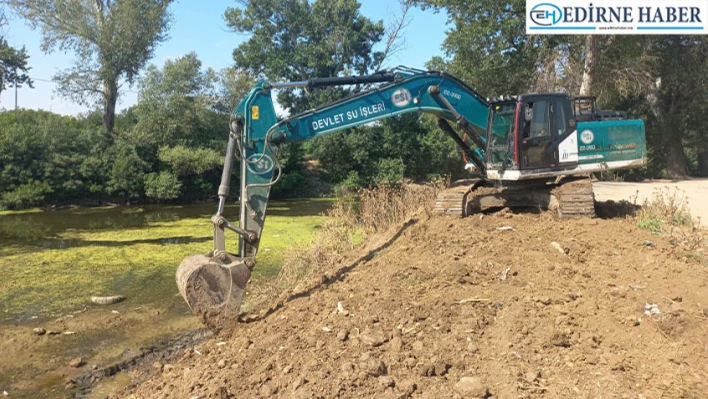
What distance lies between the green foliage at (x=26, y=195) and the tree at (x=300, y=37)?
13608mm

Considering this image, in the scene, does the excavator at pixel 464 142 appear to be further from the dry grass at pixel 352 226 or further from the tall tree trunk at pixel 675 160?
the tall tree trunk at pixel 675 160

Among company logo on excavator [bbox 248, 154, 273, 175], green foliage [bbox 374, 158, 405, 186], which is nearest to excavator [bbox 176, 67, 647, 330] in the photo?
company logo on excavator [bbox 248, 154, 273, 175]

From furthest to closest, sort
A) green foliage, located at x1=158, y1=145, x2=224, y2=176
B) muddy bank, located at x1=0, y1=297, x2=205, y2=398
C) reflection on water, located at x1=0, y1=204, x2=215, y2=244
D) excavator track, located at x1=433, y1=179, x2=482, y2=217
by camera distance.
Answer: green foliage, located at x1=158, y1=145, x2=224, y2=176 → reflection on water, located at x1=0, y1=204, x2=215, y2=244 → excavator track, located at x1=433, y1=179, x2=482, y2=217 → muddy bank, located at x1=0, y1=297, x2=205, y2=398

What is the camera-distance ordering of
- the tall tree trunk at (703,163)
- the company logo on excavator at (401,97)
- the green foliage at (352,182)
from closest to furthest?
1. the company logo on excavator at (401,97)
2. the tall tree trunk at (703,163)
3. the green foliage at (352,182)

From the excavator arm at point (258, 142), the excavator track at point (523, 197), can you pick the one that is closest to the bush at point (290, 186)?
the excavator track at point (523, 197)

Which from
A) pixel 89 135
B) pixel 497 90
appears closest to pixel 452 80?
pixel 497 90

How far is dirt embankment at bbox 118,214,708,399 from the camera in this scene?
11.5 feet

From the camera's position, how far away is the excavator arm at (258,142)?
4902 millimetres

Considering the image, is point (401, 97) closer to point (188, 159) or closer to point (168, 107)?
point (188, 159)

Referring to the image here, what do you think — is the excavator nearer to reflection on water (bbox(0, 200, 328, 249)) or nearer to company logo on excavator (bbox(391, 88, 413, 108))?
company logo on excavator (bbox(391, 88, 413, 108))

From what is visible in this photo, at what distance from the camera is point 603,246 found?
6047mm

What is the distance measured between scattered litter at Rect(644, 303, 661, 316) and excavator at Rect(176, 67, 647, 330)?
9.16 ft

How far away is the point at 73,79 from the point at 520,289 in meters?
27.0

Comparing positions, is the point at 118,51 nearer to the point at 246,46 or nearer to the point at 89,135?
the point at 89,135
